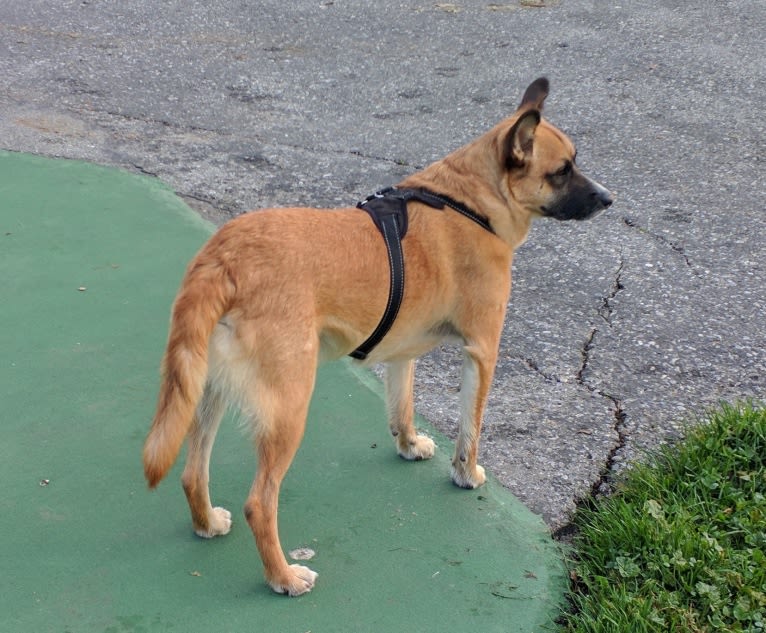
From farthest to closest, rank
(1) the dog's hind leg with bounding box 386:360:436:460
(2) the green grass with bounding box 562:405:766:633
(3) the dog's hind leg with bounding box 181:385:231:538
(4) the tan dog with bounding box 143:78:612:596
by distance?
(1) the dog's hind leg with bounding box 386:360:436:460
(3) the dog's hind leg with bounding box 181:385:231:538
(2) the green grass with bounding box 562:405:766:633
(4) the tan dog with bounding box 143:78:612:596

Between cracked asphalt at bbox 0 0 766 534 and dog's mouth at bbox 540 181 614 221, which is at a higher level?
dog's mouth at bbox 540 181 614 221

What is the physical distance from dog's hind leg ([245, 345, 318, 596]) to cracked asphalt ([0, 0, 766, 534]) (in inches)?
43.6

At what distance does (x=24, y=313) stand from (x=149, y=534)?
1781 mm

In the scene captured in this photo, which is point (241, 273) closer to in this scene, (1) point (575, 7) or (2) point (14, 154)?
(2) point (14, 154)

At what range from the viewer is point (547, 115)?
7.56 m

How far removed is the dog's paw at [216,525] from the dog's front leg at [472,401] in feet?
3.07

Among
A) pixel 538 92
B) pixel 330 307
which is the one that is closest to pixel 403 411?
pixel 330 307

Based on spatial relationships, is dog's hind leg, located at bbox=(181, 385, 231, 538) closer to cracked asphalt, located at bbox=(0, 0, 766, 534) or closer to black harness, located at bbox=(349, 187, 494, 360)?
black harness, located at bbox=(349, 187, 494, 360)

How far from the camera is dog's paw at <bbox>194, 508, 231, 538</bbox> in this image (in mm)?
3436

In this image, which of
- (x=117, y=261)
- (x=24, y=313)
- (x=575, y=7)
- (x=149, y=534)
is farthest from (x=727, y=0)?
(x=149, y=534)

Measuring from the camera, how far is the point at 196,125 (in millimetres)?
7242

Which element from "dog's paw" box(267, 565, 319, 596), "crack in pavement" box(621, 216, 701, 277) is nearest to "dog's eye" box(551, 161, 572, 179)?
"dog's paw" box(267, 565, 319, 596)

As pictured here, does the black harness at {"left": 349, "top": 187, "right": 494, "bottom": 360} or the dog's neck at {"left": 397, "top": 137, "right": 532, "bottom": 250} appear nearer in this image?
the black harness at {"left": 349, "top": 187, "right": 494, "bottom": 360}

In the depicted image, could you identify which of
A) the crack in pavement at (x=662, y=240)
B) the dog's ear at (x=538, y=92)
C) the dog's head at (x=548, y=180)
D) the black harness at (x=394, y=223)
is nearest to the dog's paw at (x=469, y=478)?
the black harness at (x=394, y=223)
